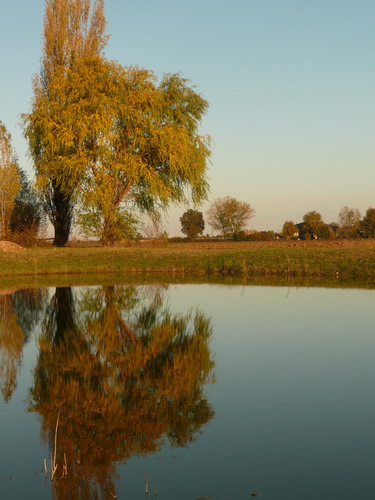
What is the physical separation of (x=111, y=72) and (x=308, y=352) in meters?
34.0

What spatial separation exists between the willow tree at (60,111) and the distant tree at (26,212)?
2.33 m

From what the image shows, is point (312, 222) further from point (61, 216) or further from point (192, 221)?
point (61, 216)

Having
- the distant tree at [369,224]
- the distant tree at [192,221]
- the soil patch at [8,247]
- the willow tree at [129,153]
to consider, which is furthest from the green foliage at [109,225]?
the distant tree at [192,221]

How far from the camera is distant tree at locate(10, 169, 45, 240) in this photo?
44219 mm

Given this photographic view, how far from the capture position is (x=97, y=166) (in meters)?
38.9

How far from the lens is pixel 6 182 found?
42281 mm

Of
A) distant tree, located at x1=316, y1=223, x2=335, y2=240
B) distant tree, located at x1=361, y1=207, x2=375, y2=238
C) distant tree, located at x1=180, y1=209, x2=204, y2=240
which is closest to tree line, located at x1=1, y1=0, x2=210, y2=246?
distant tree, located at x1=361, y1=207, x2=375, y2=238

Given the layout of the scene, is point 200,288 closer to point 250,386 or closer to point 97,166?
point 250,386

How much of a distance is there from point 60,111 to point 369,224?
63.8m

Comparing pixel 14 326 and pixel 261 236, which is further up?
pixel 261 236

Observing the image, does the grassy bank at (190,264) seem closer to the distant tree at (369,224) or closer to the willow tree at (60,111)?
the willow tree at (60,111)

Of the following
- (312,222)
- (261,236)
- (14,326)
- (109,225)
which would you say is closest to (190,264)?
(109,225)

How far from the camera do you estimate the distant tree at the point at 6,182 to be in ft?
139

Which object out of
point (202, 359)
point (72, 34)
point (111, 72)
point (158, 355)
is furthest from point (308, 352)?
point (72, 34)
